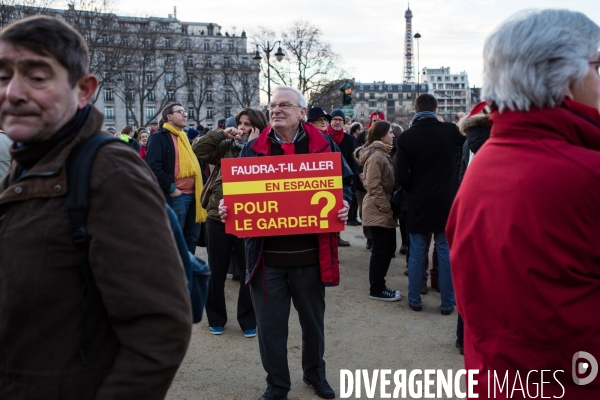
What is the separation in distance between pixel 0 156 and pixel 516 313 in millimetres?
3699

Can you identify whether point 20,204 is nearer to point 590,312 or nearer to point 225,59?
point 590,312

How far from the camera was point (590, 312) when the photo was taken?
5.65 feet

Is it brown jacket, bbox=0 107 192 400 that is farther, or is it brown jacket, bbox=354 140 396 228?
brown jacket, bbox=354 140 396 228

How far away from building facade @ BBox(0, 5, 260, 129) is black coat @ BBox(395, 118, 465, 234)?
951 centimetres

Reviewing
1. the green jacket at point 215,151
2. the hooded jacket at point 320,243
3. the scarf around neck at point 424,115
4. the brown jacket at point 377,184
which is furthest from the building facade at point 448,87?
the hooded jacket at point 320,243

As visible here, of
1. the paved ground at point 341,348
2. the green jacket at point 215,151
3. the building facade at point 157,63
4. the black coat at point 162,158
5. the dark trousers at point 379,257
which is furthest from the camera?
the building facade at point 157,63

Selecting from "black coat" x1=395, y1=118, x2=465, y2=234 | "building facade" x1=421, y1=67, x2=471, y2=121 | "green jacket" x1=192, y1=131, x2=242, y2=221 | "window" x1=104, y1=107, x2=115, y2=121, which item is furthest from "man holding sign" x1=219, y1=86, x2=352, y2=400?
"building facade" x1=421, y1=67, x2=471, y2=121

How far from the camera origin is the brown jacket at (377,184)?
7.10 metres

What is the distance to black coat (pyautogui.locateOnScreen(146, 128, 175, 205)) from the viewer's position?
672 centimetres

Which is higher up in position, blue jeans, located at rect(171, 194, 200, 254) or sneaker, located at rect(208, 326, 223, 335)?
blue jeans, located at rect(171, 194, 200, 254)

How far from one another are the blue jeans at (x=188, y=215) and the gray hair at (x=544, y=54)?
5507 millimetres

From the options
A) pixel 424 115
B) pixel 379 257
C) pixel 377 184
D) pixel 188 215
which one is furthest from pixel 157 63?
pixel 424 115

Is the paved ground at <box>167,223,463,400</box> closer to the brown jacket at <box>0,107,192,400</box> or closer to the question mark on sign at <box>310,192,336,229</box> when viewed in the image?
the question mark on sign at <box>310,192,336,229</box>

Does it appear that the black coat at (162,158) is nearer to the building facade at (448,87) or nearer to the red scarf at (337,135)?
the red scarf at (337,135)
